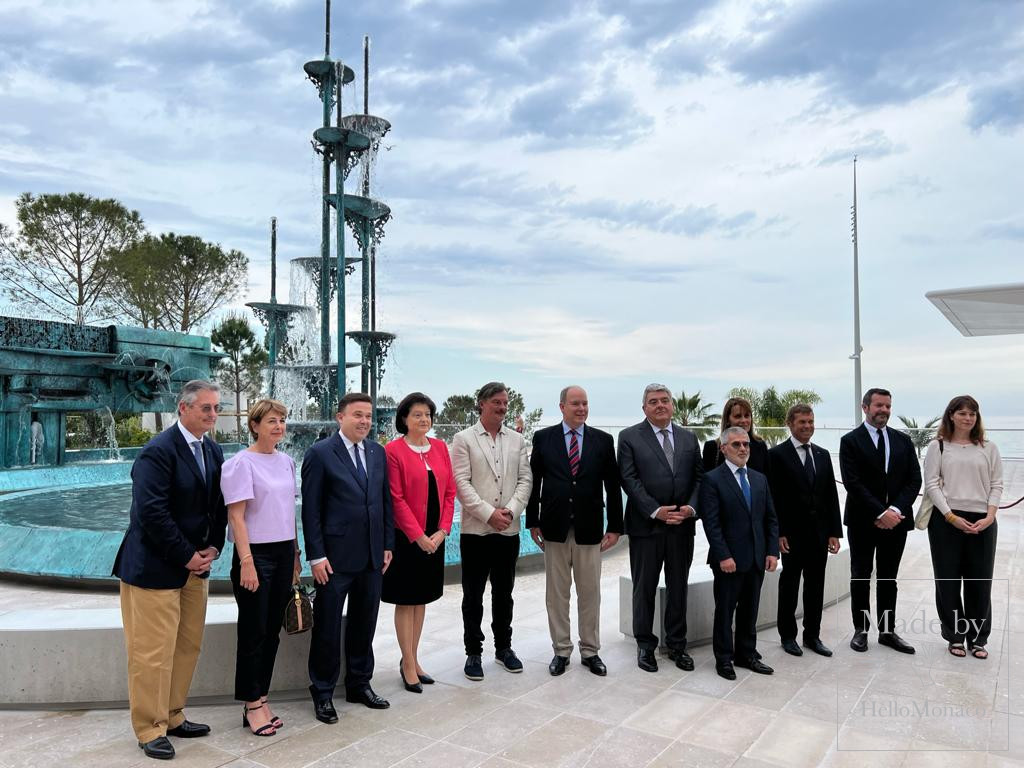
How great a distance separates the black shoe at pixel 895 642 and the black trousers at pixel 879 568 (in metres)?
0.03

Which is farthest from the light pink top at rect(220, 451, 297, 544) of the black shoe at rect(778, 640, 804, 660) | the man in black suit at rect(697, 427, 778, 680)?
the black shoe at rect(778, 640, 804, 660)

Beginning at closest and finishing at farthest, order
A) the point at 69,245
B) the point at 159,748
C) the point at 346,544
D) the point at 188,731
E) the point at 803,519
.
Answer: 1. the point at 159,748
2. the point at 188,731
3. the point at 346,544
4. the point at 803,519
5. the point at 69,245

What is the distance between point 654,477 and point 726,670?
1.09 metres

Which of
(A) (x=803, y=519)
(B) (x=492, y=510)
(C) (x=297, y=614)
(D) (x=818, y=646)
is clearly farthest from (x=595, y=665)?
(C) (x=297, y=614)

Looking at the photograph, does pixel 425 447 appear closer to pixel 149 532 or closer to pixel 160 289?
pixel 149 532

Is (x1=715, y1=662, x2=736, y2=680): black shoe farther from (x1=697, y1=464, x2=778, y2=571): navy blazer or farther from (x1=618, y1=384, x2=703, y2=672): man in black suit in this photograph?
(x1=697, y1=464, x2=778, y2=571): navy blazer

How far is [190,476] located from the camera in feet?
10.1

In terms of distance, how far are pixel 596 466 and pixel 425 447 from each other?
1.00 metres

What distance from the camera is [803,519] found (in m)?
4.41

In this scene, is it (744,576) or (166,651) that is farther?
(744,576)

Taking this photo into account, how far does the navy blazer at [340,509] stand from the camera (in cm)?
341

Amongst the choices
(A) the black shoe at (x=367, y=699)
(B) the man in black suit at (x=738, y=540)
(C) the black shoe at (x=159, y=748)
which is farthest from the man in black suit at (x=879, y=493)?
(C) the black shoe at (x=159, y=748)

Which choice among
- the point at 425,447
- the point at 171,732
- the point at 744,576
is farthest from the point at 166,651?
the point at 744,576

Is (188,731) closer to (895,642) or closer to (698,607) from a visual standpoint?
(698,607)
